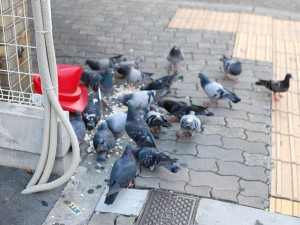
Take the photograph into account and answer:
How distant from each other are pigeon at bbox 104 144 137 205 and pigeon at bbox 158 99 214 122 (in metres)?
1.14

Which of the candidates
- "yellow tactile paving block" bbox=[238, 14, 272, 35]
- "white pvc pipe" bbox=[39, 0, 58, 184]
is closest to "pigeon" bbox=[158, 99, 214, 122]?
"white pvc pipe" bbox=[39, 0, 58, 184]

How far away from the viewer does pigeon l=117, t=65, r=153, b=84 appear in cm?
589

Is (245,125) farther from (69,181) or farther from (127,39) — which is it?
(127,39)

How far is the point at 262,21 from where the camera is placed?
8766 mm

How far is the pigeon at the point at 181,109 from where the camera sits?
503 cm

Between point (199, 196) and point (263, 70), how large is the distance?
322 centimetres

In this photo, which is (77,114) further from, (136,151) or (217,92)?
(217,92)

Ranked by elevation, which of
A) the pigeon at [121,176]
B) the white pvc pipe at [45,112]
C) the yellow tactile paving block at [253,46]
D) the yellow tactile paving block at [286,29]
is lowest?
the yellow tactile paving block at [286,29]

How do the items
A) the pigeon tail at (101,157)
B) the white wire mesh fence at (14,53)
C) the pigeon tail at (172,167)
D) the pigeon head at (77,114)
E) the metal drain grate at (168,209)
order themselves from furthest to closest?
the pigeon head at (77,114)
the pigeon tail at (101,157)
the pigeon tail at (172,167)
the white wire mesh fence at (14,53)
the metal drain grate at (168,209)

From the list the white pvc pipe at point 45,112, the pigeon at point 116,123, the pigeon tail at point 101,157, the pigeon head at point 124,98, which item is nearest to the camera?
the white pvc pipe at point 45,112

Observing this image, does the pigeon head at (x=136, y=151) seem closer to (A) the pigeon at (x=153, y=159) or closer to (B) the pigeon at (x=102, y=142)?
(A) the pigeon at (x=153, y=159)

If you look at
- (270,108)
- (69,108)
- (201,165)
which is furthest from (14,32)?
(270,108)

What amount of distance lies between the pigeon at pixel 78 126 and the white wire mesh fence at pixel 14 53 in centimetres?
51

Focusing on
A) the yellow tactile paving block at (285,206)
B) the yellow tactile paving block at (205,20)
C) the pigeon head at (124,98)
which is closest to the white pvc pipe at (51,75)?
the pigeon head at (124,98)
